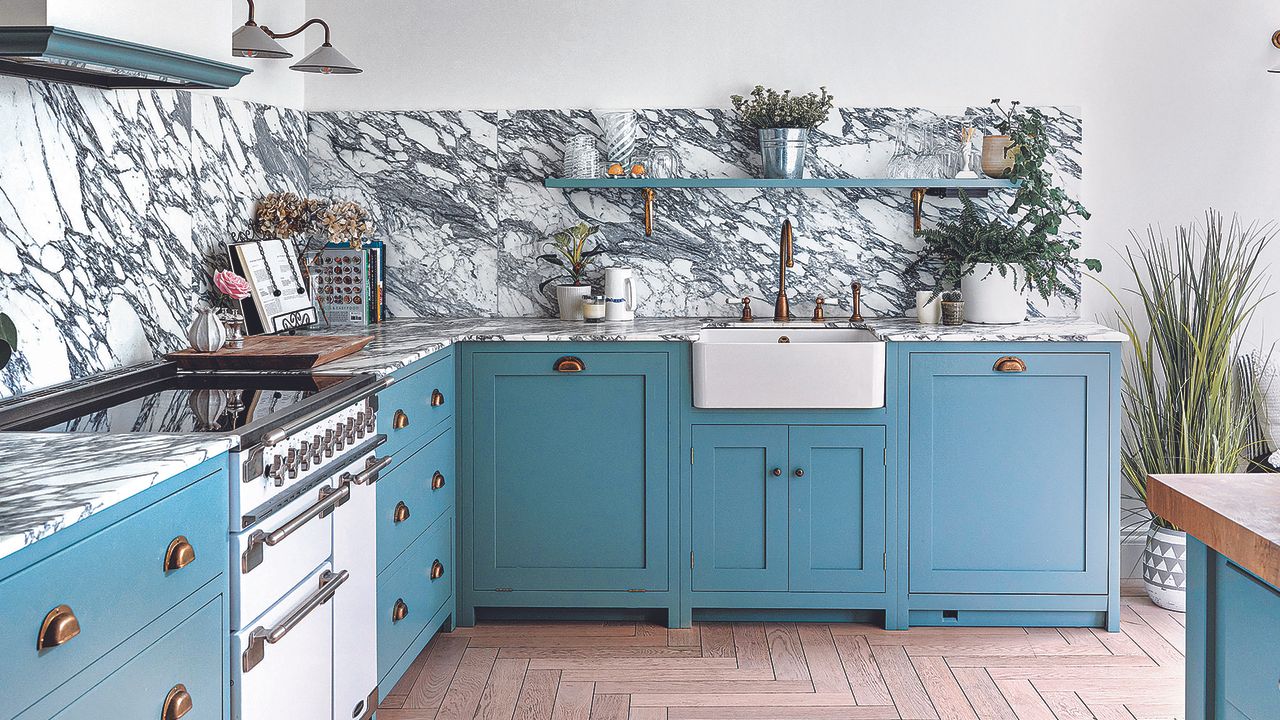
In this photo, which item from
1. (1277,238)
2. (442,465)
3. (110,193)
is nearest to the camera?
(110,193)

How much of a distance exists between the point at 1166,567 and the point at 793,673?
4.54 ft

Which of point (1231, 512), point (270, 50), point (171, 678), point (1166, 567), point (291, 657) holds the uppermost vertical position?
point (270, 50)

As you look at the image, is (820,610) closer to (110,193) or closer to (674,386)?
(674,386)

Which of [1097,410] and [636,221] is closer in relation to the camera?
[1097,410]

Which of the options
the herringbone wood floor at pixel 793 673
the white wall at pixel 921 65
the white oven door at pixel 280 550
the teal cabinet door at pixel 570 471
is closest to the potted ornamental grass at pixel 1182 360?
the white wall at pixel 921 65

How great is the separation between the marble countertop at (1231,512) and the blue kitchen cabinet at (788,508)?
1709 millimetres

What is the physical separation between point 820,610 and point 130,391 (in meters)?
2.13

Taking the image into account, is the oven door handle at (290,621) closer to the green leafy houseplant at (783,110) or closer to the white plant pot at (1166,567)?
the green leafy houseplant at (783,110)

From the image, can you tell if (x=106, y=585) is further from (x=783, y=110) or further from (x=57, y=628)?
(x=783, y=110)

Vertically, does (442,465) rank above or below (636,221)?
below

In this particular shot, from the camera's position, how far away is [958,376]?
3285 millimetres

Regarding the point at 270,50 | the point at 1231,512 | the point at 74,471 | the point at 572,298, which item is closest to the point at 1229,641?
the point at 1231,512

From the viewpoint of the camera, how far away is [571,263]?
12.6 ft

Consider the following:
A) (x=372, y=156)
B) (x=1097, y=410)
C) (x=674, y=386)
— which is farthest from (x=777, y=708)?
(x=372, y=156)
